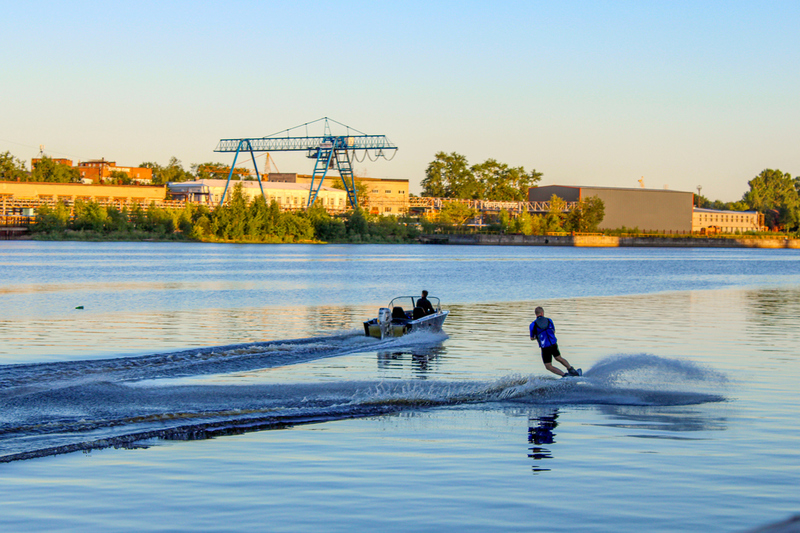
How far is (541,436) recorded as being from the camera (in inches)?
566

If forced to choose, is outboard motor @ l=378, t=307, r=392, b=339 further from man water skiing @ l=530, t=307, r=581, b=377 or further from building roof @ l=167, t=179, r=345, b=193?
building roof @ l=167, t=179, r=345, b=193

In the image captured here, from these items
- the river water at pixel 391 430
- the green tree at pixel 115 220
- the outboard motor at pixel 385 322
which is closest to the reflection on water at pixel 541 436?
the river water at pixel 391 430

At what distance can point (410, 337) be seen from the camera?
27594mm

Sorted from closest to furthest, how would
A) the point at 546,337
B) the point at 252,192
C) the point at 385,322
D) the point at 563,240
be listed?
the point at 546,337, the point at 385,322, the point at 252,192, the point at 563,240

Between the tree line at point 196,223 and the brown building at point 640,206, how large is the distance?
5647cm

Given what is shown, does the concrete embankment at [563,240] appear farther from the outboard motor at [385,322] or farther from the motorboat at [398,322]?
the outboard motor at [385,322]

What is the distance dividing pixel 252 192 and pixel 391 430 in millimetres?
169748

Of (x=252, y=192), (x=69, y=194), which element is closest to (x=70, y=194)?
(x=69, y=194)

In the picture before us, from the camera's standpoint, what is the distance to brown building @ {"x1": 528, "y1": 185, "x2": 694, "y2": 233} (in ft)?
618

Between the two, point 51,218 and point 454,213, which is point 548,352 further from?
point 454,213

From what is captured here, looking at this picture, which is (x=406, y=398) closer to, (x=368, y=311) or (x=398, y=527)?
(x=398, y=527)

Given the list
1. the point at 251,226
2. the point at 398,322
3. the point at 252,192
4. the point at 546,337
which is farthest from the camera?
the point at 252,192

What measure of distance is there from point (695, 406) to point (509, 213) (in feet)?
589

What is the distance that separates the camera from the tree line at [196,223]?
15462 centimetres
